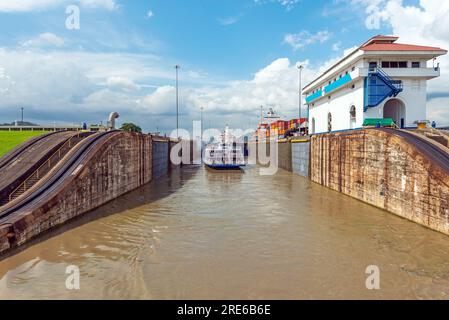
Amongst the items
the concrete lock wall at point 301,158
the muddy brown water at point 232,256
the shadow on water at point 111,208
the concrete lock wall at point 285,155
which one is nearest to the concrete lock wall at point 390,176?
the muddy brown water at point 232,256

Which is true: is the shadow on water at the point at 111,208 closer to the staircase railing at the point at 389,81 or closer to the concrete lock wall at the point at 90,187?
the concrete lock wall at the point at 90,187

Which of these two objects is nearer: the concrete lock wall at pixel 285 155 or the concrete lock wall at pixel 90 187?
the concrete lock wall at pixel 90 187

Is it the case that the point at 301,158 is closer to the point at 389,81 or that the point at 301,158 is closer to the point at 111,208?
the point at 389,81

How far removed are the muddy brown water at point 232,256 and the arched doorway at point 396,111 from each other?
13838 mm

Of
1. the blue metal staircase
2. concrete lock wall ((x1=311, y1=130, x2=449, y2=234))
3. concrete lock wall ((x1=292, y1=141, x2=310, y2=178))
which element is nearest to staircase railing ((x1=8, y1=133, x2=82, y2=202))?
concrete lock wall ((x1=311, y1=130, x2=449, y2=234))

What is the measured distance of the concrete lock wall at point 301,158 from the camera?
35.1 meters

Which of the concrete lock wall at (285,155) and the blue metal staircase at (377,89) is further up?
the blue metal staircase at (377,89)

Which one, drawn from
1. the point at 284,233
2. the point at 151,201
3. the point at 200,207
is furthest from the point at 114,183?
the point at 284,233

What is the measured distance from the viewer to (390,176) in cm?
1653

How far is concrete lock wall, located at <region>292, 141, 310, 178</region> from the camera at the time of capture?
115 feet
